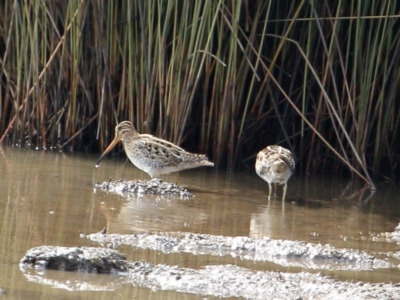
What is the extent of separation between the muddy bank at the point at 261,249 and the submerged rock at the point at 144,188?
2.04 m

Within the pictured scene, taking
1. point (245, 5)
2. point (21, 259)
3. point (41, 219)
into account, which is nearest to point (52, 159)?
point (245, 5)

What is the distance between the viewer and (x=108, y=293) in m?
4.84

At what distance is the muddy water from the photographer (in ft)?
18.5

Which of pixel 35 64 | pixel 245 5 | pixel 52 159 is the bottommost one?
pixel 52 159

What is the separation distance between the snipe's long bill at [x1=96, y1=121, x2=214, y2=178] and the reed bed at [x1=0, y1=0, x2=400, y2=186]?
608 mm

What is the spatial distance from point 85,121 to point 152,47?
1275 millimetres

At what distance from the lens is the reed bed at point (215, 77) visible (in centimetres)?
990

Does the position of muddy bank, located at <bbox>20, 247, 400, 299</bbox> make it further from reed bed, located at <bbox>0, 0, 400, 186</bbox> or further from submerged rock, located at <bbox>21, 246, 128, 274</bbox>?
reed bed, located at <bbox>0, 0, 400, 186</bbox>

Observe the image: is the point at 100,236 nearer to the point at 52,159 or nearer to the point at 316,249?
the point at 316,249

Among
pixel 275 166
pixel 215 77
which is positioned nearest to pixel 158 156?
pixel 275 166

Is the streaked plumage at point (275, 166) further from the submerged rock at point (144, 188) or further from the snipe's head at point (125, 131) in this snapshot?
the snipe's head at point (125, 131)

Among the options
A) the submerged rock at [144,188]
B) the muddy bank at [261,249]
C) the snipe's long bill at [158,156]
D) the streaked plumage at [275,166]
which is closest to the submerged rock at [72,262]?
the muddy bank at [261,249]

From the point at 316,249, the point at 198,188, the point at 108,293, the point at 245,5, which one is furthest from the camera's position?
the point at 245,5

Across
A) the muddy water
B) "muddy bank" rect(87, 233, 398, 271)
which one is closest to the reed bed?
the muddy water
